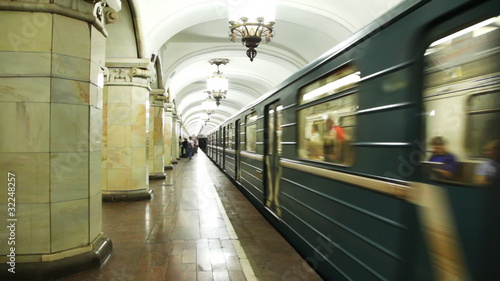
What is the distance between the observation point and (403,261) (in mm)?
2084

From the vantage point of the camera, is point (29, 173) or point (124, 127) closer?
point (29, 173)

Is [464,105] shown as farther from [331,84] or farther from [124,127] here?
[124,127]

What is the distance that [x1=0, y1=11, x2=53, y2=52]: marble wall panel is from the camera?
3.45 m

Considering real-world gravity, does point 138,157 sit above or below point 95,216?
above

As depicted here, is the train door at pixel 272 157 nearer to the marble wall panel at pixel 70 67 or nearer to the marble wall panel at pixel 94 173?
the marble wall panel at pixel 94 173

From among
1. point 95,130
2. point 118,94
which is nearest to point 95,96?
point 95,130

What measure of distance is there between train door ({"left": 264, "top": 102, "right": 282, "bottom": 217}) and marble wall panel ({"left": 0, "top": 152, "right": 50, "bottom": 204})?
10.1ft

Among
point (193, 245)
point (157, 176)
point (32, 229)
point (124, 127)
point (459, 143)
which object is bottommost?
point (193, 245)

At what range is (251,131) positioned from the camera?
25.5 feet

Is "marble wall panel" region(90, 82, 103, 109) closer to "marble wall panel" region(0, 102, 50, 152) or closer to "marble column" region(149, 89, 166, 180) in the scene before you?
"marble wall panel" region(0, 102, 50, 152)

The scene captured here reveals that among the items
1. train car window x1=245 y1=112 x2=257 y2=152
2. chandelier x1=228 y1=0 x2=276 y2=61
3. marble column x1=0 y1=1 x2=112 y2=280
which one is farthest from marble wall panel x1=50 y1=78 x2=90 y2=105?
train car window x1=245 y1=112 x2=257 y2=152

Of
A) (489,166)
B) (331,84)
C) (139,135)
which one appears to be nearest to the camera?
(489,166)

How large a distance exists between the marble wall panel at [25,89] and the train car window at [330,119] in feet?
9.31

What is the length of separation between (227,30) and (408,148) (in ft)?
32.4
